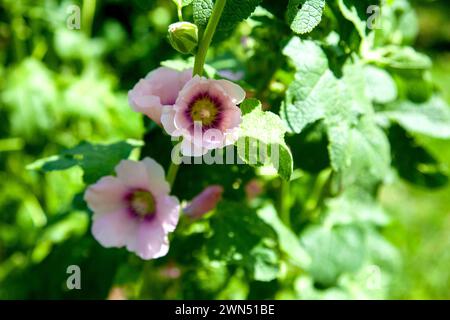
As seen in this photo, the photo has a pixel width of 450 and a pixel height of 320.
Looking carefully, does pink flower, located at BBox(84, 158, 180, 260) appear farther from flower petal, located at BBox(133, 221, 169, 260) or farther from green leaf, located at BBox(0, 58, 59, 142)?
green leaf, located at BBox(0, 58, 59, 142)

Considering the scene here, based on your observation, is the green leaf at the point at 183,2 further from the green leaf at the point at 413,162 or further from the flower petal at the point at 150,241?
the green leaf at the point at 413,162

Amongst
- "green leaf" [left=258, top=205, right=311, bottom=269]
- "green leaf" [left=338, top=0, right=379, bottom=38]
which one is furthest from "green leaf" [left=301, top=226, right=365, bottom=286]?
"green leaf" [left=338, top=0, right=379, bottom=38]

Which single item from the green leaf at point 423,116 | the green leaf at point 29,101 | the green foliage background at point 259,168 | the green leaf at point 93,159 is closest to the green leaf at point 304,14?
the green foliage background at point 259,168

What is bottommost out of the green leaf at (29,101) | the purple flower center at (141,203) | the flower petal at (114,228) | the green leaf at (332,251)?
the green leaf at (29,101)

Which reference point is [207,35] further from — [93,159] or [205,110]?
[93,159]

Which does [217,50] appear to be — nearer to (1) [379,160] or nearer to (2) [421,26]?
(1) [379,160]
